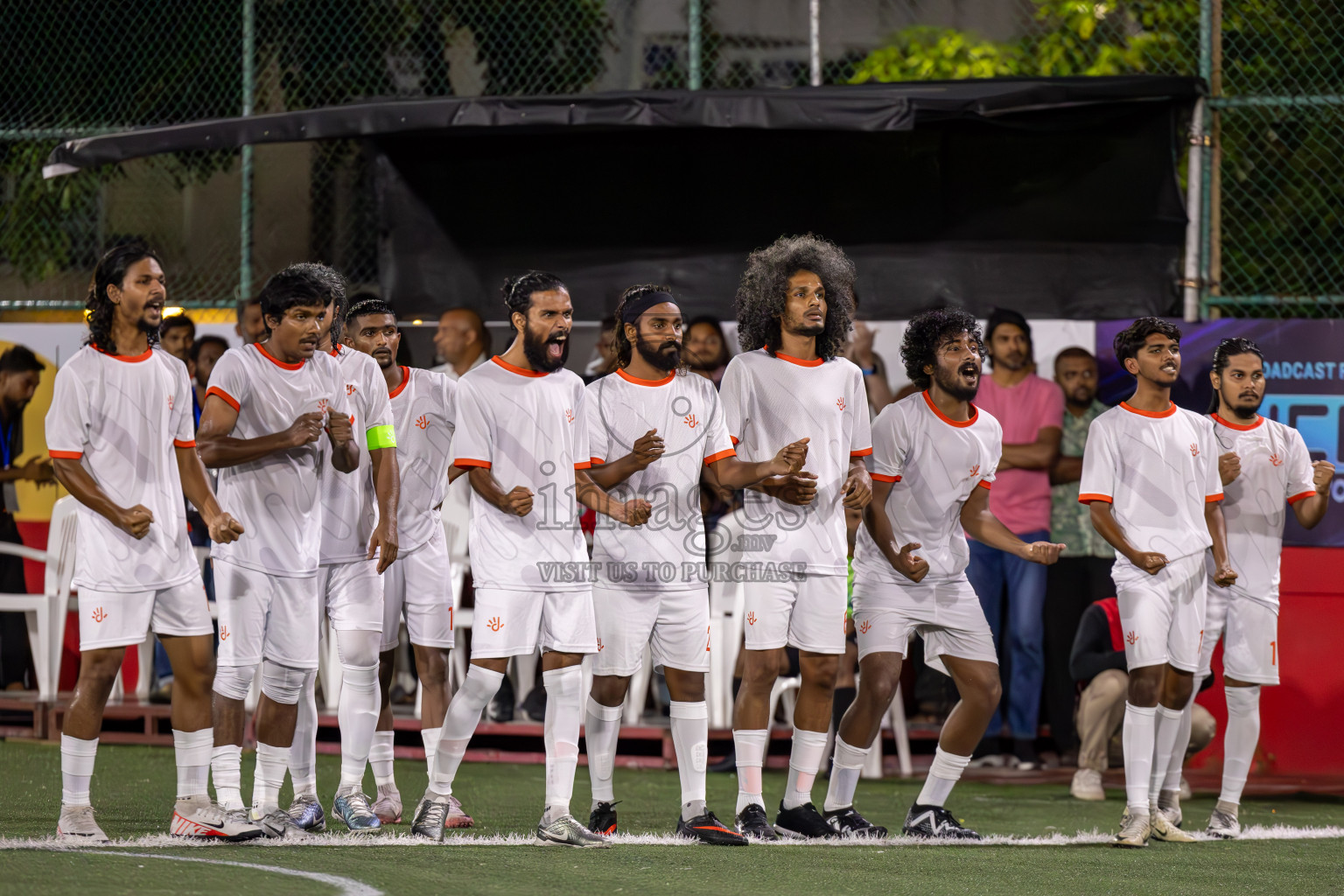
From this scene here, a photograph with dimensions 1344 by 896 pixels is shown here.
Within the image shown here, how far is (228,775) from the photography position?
20.6 feet

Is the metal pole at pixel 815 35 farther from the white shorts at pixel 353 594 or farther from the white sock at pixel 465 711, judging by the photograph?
the white sock at pixel 465 711

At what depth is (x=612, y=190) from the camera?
11289 millimetres

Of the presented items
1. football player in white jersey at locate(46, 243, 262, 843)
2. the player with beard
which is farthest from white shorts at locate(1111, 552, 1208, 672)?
football player in white jersey at locate(46, 243, 262, 843)

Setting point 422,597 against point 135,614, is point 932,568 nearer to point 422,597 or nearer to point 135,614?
point 422,597

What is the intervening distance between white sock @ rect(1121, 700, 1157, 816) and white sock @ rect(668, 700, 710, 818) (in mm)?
1850

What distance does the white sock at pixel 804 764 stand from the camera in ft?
22.7

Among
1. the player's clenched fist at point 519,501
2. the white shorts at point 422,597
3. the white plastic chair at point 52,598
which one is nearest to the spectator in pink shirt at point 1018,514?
the white shorts at point 422,597

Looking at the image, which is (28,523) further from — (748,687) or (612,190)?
(748,687)

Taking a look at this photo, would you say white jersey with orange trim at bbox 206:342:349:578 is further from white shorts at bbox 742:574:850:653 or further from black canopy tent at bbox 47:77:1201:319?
black canopy tent at bbox 47:77:1201:319

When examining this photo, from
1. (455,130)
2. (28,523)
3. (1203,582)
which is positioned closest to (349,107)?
(455,130)

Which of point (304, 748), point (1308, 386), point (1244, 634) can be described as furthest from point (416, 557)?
point (1308, 386)

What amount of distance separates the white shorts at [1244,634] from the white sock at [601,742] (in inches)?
110

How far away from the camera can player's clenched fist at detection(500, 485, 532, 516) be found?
6312mm

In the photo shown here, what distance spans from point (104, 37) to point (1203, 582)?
8666mm
